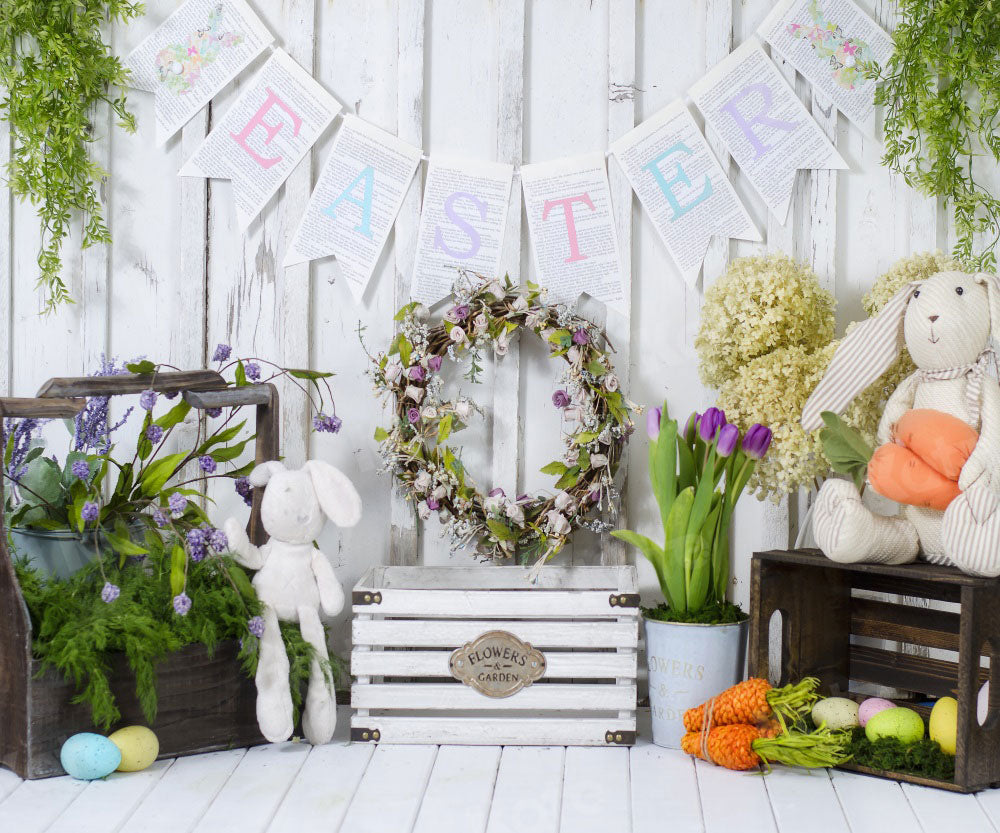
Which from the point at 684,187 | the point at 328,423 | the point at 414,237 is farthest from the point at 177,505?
the point at 684,187

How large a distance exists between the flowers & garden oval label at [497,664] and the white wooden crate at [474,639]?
0.04ft

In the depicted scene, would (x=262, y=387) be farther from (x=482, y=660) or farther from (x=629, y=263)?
(x=629, y=263)

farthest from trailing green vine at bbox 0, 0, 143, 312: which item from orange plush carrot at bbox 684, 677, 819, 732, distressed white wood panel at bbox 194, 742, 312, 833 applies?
orange plush carrot at bbox 684, 677, 819, 732

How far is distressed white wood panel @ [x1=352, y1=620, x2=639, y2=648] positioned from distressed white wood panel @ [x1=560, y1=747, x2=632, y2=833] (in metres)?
0.20

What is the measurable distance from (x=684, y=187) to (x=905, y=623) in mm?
1012

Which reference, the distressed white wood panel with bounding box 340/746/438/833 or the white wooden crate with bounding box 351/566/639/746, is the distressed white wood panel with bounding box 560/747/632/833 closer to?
the white wooden crate with bounding box 351/566/639/746

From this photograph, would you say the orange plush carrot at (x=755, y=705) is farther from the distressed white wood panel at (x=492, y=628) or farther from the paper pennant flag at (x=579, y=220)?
the paper pennant flag at (x=579, y=220)

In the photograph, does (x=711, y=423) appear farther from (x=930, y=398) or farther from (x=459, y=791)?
(x=459, y=791)

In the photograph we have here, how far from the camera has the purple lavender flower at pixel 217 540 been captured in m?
1.83

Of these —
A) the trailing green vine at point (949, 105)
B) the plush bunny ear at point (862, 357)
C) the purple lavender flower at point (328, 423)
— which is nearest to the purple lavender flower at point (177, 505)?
the purple lavender flower at point (328, 423)

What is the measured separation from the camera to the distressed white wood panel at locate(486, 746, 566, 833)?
1.57 meters

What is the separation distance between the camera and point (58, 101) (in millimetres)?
2184

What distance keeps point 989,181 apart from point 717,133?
0.60m

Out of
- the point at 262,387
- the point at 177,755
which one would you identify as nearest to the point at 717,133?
the point at 262,387
